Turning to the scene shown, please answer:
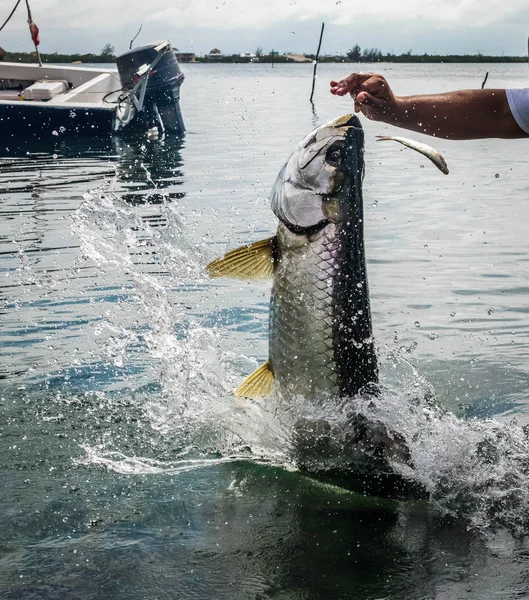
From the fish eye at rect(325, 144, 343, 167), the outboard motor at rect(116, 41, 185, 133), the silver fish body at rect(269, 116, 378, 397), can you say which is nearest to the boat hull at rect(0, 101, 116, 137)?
the outboard motor at rect(116, 41, 185, 133)

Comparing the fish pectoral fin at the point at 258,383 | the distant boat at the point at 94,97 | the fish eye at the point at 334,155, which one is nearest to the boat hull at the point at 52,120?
the distant boat at the point at 94,97

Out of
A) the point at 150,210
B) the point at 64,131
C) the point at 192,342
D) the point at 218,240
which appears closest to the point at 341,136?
the point at 192,342

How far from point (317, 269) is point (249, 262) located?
1.15ft

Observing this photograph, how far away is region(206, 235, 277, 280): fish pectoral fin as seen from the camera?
4.45 metres

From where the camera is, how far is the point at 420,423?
206 inches

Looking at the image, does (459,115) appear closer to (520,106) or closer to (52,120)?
(520,106)

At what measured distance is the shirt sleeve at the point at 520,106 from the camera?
5.38 meters

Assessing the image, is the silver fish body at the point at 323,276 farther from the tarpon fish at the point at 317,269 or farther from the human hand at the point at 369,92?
the human hand at the point at 369,92

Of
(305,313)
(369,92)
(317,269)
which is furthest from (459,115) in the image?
(305,313)

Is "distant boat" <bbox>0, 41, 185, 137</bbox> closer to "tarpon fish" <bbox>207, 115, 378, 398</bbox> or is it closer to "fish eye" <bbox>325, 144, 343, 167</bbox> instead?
"tarpon fish" <bbox>207, 115, 378, 398</bbox>

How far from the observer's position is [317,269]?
4.48 metres

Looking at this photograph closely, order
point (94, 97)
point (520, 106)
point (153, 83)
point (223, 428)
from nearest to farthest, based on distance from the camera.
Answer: point (520, 106) < point (223, 428) < point (94, 97) < point (153, 83)

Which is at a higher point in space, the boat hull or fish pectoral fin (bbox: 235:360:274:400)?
the boat hull

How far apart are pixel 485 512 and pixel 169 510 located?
5.64 feet
